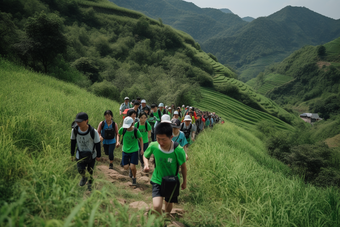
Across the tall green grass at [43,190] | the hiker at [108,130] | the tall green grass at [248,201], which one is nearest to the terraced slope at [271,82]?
the tall green grass at [248,201]

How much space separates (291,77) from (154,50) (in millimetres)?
112590

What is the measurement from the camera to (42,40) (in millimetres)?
15523

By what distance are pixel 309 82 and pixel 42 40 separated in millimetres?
147983

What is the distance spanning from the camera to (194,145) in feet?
23.7

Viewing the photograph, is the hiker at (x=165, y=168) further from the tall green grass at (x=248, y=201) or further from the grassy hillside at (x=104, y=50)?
the grassy hillside at (x=104, y=50)

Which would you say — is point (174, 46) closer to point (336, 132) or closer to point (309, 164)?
point (336, 132)

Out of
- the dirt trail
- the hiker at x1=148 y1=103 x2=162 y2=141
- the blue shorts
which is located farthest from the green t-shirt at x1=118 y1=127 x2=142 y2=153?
the hiker at x1=148 y1=103 x2=162 y2=141

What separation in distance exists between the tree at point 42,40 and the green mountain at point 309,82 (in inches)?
4636

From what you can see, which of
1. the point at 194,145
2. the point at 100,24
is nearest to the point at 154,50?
the point at 100,24

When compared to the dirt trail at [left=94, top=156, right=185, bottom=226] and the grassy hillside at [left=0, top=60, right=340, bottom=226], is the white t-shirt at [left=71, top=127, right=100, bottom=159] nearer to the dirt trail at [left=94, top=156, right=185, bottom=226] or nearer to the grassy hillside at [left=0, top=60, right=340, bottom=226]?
the grassy hillside at [left=0, top=60, right=340, bottom=226]

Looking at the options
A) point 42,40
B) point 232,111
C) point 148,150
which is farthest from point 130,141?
point 232,111

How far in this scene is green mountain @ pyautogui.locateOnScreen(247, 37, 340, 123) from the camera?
97.7 m

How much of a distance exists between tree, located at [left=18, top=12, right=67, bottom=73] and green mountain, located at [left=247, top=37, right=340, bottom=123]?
11776 centimetres

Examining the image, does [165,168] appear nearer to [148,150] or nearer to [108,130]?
[148,150]
